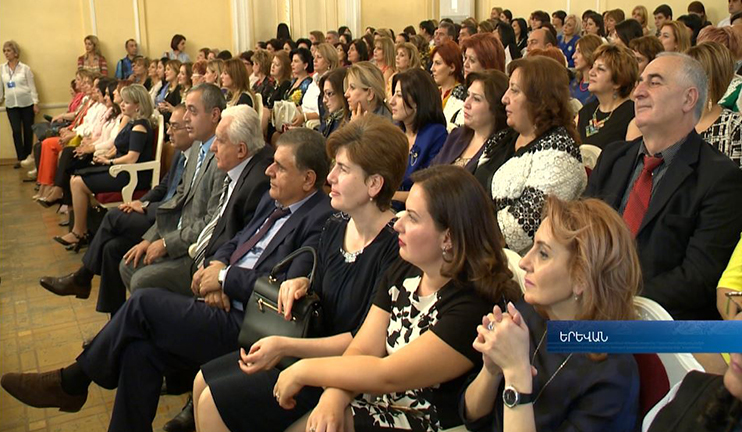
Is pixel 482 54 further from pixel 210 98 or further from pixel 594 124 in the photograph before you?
pixel 210 98

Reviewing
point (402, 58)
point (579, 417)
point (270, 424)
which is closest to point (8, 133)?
point (402, 58)

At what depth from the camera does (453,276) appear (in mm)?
1815

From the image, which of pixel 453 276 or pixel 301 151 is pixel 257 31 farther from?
pixel 453 276

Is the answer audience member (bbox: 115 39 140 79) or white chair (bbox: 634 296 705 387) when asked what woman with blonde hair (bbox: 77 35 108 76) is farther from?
white chair (bbox: 634 296 705 387)

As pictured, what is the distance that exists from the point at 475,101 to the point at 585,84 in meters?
2.65

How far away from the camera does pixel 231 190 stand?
3.45 m

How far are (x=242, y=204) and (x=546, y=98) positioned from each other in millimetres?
1470

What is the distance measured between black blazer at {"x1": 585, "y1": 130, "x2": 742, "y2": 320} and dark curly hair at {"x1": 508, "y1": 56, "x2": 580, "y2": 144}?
0.54 m

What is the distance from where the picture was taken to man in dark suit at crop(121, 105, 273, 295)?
331 centimetres

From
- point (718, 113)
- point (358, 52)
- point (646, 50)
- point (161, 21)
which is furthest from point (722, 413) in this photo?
point (161, 21)

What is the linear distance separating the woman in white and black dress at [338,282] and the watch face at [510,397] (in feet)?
2.68

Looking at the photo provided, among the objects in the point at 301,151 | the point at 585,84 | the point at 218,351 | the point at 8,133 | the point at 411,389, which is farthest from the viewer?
the point at 8,133

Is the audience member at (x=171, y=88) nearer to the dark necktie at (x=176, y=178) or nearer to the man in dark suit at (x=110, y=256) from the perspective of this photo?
the dark necktie at (x=176, y=178)

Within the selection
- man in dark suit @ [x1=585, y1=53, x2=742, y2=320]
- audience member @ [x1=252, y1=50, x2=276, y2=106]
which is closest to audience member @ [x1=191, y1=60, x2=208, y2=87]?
audience member @ [x1=252, y1=50, x2=276, y2=106]
